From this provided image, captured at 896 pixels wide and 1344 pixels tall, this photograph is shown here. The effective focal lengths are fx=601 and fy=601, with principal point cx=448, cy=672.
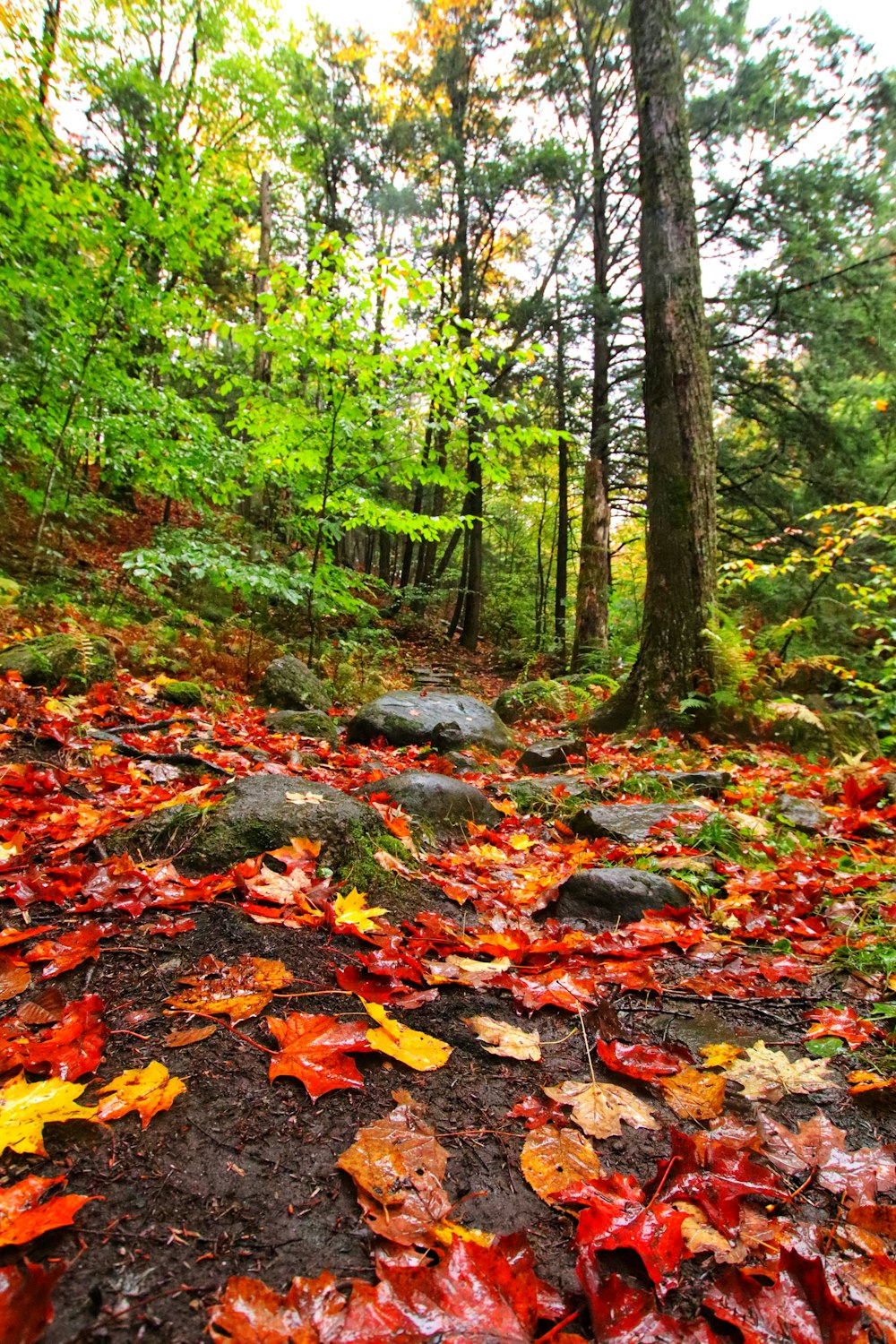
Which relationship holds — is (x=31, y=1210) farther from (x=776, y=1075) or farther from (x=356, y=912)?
(x=776, y=1075)

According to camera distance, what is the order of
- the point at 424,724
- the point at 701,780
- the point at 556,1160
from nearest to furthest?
1. the point at 556,1160
2. the point at 701,780
3. the point at 424,724

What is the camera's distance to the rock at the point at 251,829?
2066 mm

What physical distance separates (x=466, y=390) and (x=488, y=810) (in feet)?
13.8

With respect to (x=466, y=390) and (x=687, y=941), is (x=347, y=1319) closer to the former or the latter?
(x=687, y=941)

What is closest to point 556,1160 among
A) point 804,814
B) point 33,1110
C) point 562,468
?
point 33,1110

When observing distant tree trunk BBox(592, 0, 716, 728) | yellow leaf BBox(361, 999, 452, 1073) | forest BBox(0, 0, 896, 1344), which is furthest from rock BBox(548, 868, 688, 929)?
distant tree trunk BBox(592, 0, 716, 728)

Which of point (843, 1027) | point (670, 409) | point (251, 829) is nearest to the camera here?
point (843, 1027)

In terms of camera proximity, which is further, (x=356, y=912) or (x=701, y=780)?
(x=701, y=780)

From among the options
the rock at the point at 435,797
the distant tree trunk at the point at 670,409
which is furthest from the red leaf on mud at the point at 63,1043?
Result: the distant tree trunk at the point at 670,409

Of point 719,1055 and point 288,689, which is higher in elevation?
point 288,689

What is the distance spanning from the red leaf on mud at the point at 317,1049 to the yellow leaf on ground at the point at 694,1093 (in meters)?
0.69

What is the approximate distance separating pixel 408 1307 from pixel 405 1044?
1.96ft

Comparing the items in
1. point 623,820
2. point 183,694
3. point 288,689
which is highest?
point 288,689

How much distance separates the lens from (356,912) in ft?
6.21
